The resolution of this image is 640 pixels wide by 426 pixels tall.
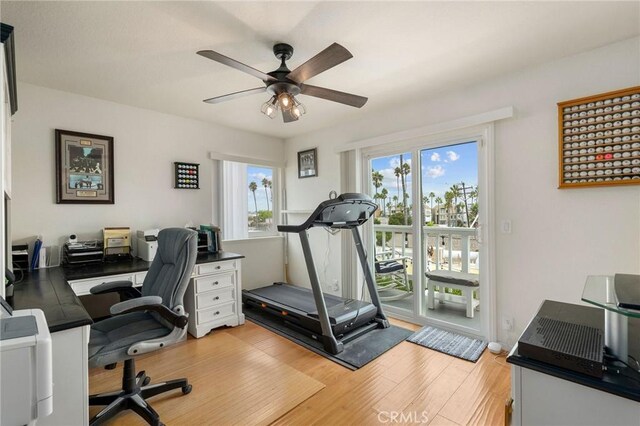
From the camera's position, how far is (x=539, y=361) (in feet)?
3.23

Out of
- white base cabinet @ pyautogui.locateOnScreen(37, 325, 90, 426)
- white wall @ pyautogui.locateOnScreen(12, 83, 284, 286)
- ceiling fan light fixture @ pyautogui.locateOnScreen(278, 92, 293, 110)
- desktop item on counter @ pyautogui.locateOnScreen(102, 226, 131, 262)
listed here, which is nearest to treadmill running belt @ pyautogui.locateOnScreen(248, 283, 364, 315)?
white wall @ pyautogui.locateOnScreen(12, 83, 284, 286)

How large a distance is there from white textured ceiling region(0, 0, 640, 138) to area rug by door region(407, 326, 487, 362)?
7.76 ft

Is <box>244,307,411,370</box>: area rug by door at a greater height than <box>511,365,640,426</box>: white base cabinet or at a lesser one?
lesser

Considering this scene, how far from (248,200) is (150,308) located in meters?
2.78

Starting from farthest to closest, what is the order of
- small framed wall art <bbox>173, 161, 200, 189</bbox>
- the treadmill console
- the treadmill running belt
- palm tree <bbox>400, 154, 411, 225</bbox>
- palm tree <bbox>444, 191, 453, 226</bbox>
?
small framed wall art <bbox>173, 161, 200, 189</bbox> < palm tree <bbox>400, 154, 411, 225</bbox> < the treadmill running belt < palm tree <bbox>444, 191, 453, 226</bbox> < the treadmill console

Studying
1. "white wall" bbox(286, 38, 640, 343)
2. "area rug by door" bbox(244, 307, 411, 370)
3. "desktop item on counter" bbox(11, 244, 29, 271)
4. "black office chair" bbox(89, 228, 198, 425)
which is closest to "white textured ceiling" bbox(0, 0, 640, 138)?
"white wall" bbox(286, 38, 640, 343)

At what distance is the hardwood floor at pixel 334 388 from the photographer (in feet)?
5.84

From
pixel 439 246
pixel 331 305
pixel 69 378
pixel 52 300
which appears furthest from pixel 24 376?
pixel 439 246

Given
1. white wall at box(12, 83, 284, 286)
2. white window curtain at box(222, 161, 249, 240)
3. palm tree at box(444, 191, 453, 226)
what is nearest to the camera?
white wall at box(12, 83, 284, 286)

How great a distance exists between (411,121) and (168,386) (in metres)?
3.16

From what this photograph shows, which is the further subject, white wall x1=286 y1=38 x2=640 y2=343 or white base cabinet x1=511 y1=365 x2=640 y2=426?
white wall x1=286 y1=38 x2=640 y2=343

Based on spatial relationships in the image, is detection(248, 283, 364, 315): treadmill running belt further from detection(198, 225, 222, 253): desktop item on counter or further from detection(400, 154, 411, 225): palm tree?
detection(400, 154, 411, 225): palm tree

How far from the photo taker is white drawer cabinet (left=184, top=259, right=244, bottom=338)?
2.89m

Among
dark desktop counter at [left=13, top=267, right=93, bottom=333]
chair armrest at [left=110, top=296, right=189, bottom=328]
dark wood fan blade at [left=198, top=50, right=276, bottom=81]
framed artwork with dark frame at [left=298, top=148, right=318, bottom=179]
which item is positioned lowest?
chair armrest at [left=110, top=296, right=189, bottom=328]
